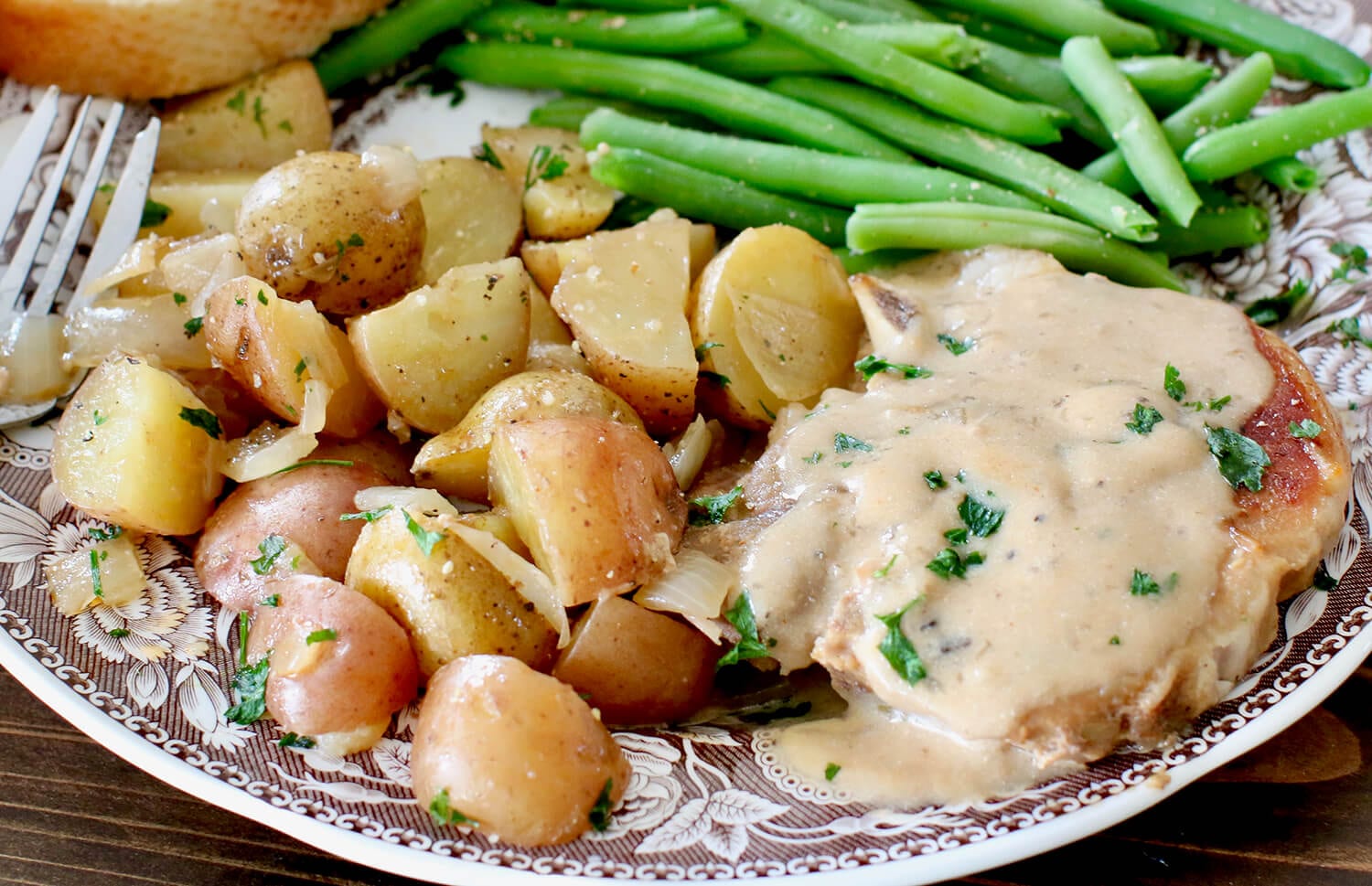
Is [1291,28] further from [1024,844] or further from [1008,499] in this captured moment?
[1024,844]

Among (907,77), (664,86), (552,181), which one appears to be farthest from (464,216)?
(907,77)

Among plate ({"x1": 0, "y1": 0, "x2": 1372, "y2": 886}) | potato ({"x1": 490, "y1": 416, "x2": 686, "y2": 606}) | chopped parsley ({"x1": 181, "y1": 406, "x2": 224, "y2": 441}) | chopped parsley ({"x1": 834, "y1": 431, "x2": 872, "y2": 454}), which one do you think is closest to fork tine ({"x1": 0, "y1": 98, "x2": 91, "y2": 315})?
plate ({"x1": 0, "y1": 0, "x2": 1372, "y2": 886})

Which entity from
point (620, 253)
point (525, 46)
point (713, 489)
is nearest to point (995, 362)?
point (713, 489)

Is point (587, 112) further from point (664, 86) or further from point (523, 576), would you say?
point (523, 576)

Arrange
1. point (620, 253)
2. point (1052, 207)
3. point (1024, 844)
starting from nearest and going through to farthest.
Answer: point (1024, 844), point (620, 253), point (1052, 207)

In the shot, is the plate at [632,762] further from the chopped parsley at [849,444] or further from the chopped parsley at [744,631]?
→ the chopped parsley at [849,444]

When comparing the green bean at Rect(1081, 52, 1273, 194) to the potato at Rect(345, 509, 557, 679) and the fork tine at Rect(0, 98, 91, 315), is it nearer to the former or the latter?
Answer: the potato at Rect(345, 509, 557, 679)
